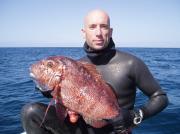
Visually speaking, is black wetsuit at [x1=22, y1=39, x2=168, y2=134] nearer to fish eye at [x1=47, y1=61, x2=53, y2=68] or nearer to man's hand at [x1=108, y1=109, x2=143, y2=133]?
man's hand at [x1=108, y1=109, x2=143, y2=133]

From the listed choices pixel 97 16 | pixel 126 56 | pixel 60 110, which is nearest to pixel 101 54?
pixel 126 56

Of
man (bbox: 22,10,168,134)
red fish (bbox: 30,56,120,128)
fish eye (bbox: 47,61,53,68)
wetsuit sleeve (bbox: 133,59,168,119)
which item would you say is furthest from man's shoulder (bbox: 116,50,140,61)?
fish eye (bbox: 47,61,53,68)

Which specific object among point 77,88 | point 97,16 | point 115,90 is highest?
point 97,16

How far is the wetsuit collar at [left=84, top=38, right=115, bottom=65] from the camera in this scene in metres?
4.69

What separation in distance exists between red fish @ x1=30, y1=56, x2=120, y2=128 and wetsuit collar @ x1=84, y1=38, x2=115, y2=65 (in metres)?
0.64

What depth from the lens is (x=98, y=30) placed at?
448 centimetres

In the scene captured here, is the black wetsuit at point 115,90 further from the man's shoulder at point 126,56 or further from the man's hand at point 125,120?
the man's hand at point 125,120

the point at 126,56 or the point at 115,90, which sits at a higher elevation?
the point at 126,56

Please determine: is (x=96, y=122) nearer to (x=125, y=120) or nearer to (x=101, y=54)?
(x=125, y=120)

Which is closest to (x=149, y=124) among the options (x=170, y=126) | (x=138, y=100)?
(x=170, y=126)

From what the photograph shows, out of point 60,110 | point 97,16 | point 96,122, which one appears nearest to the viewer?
point 96,122

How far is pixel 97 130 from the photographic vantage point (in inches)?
179

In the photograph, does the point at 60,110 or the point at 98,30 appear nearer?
the point at 60,110

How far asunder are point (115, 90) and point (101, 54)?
0.60 m
